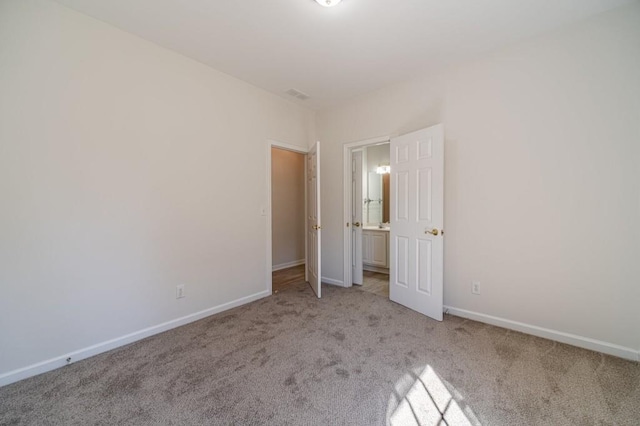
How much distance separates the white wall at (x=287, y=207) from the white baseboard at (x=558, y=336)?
11.0 feet

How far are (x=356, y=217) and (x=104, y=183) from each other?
10.3 ft

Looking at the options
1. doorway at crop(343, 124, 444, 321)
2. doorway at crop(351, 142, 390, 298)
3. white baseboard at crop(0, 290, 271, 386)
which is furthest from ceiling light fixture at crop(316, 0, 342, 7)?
white baseboard at crop(0, 290, 271, 386)

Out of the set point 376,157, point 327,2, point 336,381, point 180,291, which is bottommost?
point 336,381

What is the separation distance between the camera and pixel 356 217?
4242 mm

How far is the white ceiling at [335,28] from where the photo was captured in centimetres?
210

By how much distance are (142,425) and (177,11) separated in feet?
9.52

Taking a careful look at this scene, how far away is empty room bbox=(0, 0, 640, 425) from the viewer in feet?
5.97

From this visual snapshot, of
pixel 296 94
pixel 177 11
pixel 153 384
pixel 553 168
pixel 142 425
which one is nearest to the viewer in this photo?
pixel 142 425

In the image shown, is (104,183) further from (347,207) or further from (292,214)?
(292,214)

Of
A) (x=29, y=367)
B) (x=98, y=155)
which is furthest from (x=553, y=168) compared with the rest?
(x=29, y=367)

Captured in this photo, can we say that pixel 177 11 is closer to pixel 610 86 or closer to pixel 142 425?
pixel 142 425

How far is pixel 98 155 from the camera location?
2.24m

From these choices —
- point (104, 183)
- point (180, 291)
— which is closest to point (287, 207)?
point (180, 291)

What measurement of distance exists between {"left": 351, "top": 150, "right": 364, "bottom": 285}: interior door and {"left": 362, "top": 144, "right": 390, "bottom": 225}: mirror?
1.31m
